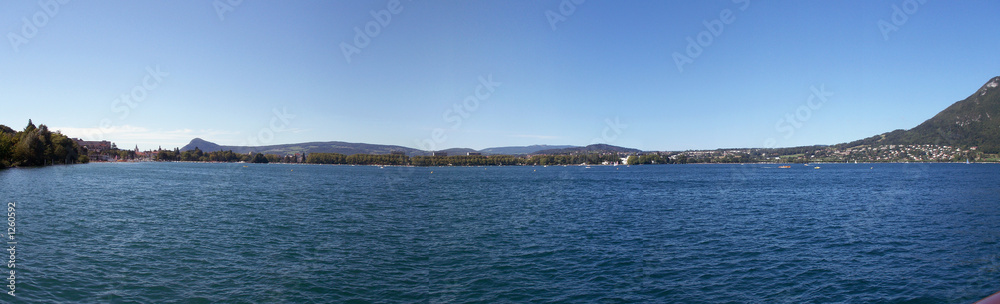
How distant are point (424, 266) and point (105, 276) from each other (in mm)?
10346

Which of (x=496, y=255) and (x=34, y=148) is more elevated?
(x=34, y=148)

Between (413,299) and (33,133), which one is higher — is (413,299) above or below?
below

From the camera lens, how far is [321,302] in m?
14.2

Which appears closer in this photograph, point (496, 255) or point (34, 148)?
point (496, 255)

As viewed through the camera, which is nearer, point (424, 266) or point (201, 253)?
point (424, 266)

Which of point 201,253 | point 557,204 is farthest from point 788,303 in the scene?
point 557,204

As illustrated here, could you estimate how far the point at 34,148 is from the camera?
9781 centimetres

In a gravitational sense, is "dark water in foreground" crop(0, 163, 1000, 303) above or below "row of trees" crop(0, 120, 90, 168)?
below

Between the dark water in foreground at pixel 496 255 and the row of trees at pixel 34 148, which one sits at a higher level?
the row of trees at pixel 34 148

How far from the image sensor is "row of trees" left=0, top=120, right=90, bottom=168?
8431 centimetres

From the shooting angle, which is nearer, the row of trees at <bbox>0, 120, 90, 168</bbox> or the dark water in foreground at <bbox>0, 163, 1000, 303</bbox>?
the dark water in foreground at <bbox>0, 163, 1000, 303</bbox>

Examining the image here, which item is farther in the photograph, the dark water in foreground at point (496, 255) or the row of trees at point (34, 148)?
the row of trees at point (34, 148)

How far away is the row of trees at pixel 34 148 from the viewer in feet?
277

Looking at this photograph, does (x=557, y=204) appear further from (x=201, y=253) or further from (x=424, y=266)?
(x=201, y=253)
